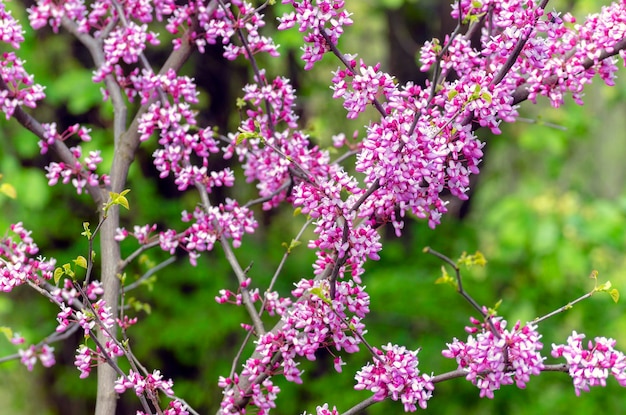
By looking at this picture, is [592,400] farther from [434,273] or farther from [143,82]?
[143,82]

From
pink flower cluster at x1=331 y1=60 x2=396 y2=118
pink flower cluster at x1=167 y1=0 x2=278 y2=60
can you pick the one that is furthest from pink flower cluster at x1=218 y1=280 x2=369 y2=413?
pink flower cluster at x1=167 y1=0 x2=278 y2=60

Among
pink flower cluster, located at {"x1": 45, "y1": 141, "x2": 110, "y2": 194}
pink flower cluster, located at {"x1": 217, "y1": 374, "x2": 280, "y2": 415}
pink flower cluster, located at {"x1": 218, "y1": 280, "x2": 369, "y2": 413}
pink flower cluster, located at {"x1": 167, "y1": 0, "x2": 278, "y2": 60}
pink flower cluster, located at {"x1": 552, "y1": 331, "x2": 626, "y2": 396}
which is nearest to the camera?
pink flower cluster, located at {"x1": 552, "y1": 331, "x2": 626, "y2": 396}

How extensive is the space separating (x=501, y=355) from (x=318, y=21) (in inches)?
32.4

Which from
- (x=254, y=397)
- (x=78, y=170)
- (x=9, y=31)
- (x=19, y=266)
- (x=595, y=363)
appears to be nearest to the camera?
(x=595, y=363)

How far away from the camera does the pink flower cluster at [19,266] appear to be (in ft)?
5.98

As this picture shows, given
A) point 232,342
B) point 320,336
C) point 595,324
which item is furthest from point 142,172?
point 320,336

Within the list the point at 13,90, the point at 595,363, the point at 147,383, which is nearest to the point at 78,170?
the point at 13,90

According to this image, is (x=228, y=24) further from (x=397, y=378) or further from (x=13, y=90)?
(x=397, y=378)

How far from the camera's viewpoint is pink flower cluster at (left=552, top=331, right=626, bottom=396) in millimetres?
1618

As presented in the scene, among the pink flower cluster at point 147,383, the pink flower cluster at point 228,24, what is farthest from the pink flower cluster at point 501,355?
the pink flower cluster at point 228,24

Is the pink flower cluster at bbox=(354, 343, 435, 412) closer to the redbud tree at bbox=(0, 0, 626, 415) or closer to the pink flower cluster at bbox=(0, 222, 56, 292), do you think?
the redbud tree at bbox=(0, 0, 626, 415)

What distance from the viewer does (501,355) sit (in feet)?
5.36

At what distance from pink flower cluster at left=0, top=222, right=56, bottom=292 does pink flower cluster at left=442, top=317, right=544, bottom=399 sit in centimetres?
100

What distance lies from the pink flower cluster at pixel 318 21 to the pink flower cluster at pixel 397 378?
0.69m
